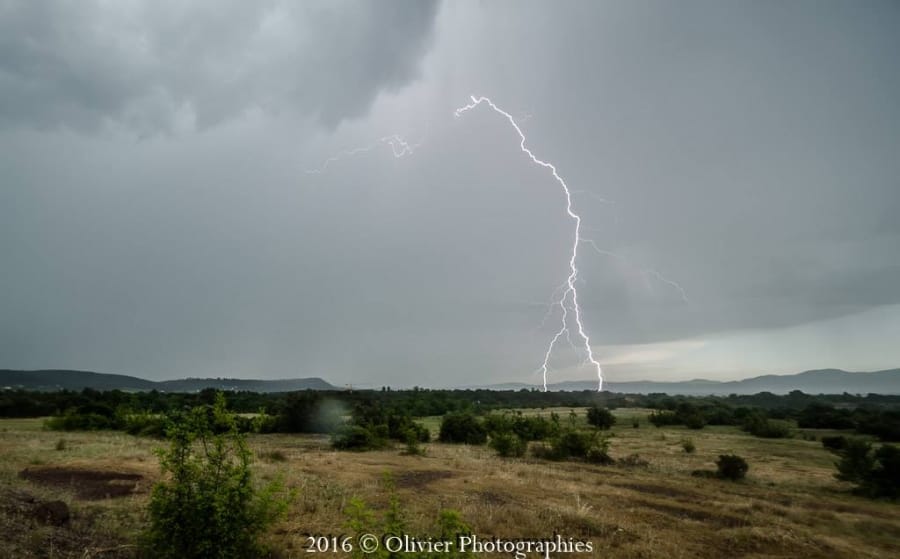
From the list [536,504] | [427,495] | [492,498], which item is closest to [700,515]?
[536,504]

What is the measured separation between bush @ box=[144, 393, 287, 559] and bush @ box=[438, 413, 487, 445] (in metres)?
34.2

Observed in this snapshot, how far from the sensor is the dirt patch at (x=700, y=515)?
15.4 m

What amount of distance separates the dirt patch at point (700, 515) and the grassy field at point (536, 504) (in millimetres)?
46

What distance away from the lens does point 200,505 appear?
8578mm

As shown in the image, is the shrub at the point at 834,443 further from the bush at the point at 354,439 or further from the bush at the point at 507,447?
the bush at the point at 354,439

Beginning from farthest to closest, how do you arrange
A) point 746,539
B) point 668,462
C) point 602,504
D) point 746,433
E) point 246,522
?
1. point 746,433
2. point 668,462
3. point 602,504
4. point 746,539
5. point 246,522

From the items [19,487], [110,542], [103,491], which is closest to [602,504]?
[110,542]

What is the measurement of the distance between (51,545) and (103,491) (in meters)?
7.67

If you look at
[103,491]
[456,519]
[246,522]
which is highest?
[456,519]

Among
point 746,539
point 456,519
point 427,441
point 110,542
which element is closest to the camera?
point 456,519

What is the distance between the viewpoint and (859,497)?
22.0m

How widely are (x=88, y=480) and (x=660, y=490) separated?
72.2 ft

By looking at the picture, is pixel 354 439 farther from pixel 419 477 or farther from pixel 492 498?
pixel 492 498

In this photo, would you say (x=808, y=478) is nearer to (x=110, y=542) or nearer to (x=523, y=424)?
(x=523, y=424)
